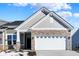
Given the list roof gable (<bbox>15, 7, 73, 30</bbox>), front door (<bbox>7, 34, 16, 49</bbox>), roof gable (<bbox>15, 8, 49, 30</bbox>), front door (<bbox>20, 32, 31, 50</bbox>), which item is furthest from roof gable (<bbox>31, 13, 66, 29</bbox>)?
front door (<bbox>7, 34, 16, 49</bbox>)

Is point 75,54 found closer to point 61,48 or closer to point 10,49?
point 61,48

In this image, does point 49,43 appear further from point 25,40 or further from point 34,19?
point 34,19

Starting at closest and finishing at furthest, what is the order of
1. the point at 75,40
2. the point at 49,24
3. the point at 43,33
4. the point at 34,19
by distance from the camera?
1. the point at 75,40
2. the point at 49,24
3. the point at 43,33
4. the point at 34,19

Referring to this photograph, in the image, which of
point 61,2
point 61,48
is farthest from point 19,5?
point 61,48

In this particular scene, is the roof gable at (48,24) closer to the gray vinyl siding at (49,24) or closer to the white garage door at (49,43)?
the gray vinyl siding at (49,24)

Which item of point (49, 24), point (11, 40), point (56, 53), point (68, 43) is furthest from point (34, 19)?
point (56, 53)

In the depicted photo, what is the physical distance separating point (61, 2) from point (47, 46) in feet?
14.9

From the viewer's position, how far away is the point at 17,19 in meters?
30.1

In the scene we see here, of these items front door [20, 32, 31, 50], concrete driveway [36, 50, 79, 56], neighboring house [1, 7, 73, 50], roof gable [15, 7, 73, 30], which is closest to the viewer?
concrete driveway [36, 50, 79, 56]

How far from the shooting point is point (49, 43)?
28844 mm

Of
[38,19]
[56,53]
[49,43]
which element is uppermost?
[38,19]

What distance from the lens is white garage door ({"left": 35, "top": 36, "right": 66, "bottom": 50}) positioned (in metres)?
28.6

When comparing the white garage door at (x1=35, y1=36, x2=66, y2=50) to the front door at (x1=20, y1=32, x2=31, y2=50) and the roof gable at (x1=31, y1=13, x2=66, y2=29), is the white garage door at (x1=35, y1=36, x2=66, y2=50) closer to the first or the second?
the front door at (x1=20, y1=32, x2=31, y2=50)

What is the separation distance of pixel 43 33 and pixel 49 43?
1133 millimetres
